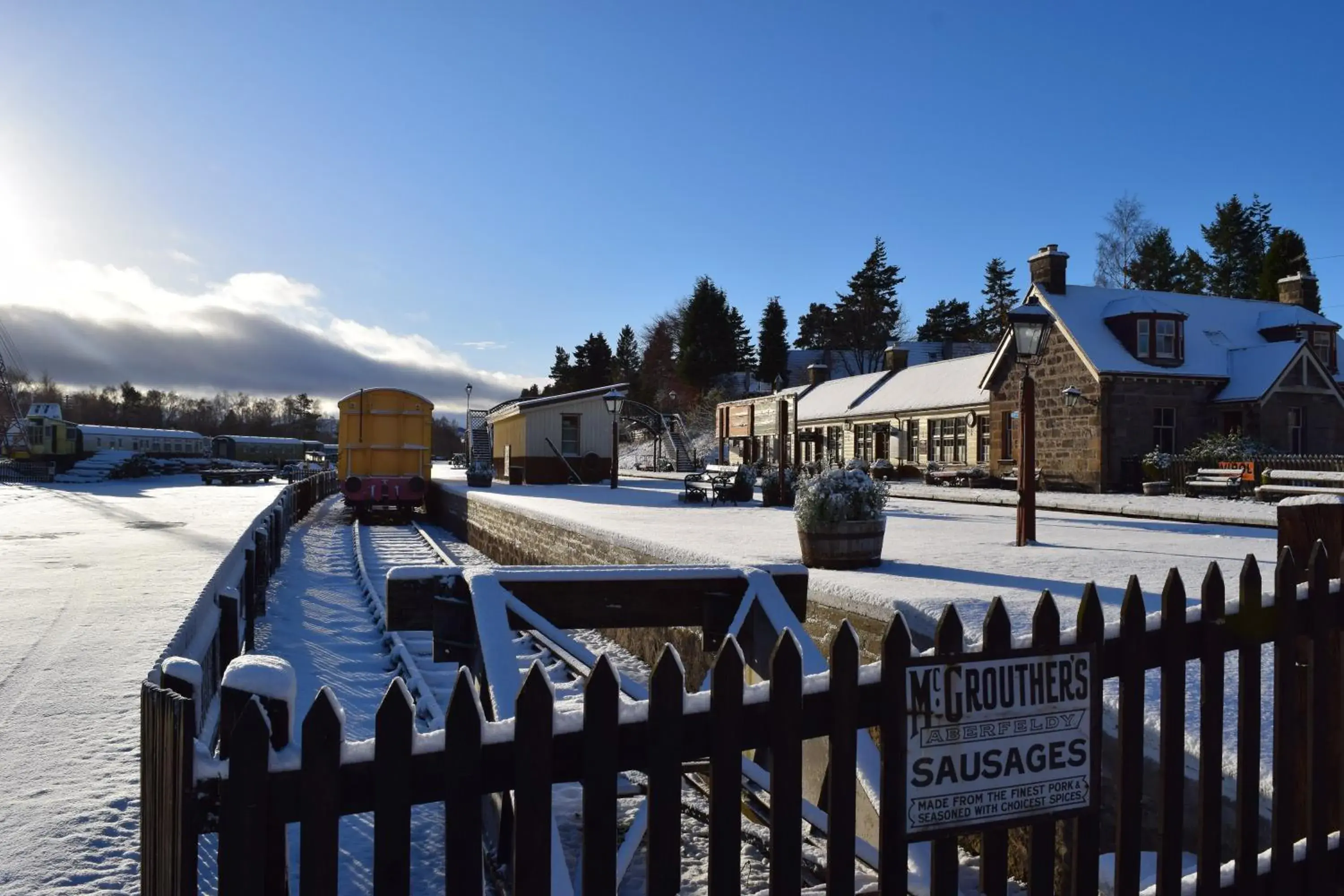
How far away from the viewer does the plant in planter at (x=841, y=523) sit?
28.5 ft

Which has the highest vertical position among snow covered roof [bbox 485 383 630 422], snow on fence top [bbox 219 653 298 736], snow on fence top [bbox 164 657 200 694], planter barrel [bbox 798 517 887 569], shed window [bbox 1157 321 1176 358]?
shed window [bbox 1157 321 1176 358]

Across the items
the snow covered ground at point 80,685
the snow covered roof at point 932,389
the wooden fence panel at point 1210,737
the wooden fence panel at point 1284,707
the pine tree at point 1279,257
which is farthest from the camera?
the pine tree at point 1279,257

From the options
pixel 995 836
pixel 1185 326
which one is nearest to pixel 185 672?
pixel 995 836

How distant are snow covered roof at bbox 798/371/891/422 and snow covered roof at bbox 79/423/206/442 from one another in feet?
146

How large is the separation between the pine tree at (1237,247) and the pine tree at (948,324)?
1763 cm

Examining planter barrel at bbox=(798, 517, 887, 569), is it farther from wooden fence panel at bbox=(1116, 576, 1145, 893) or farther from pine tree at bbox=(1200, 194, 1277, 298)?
pine tree at bbox=(1200, 194, 1277, 298)

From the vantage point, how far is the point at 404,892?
1.95 metres

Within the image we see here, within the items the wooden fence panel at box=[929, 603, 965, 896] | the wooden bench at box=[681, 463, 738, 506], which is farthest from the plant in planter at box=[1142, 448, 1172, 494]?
the wooden fence panel at box=[929, 603, 965, 896]

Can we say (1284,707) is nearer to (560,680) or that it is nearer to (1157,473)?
(560,680)

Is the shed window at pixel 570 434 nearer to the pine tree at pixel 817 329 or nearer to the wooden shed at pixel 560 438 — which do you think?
the wooden shed at pixel 560 438

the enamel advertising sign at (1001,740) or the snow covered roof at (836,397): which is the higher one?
the snow covered roof at (836,397)

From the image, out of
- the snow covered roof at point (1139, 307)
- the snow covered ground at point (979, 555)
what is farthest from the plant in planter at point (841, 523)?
the snow covered roof at point (1139, 307)

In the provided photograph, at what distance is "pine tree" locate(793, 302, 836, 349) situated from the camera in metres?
73.4

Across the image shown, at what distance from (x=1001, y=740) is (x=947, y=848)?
12.8 inches
